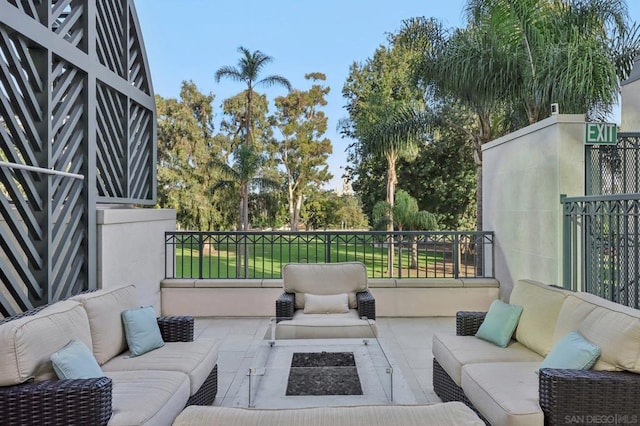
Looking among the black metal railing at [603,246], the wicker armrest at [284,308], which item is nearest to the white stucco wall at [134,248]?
the wicker armrest at [284,308]

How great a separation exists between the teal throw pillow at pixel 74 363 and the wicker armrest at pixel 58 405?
176 mm

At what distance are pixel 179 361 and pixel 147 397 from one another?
574 millimetres

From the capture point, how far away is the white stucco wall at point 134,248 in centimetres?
462

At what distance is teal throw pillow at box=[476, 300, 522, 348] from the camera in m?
3.27

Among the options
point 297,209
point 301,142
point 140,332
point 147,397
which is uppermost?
point 301,142

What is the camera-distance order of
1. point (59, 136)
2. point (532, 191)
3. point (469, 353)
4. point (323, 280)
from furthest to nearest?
point (532, 191) < point (323, 280) < point (59, 136) < point (469, 353)

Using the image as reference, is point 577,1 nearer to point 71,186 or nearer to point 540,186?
point 540,186

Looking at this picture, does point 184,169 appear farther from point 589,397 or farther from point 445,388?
point 589,397

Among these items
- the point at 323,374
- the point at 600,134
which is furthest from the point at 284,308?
the point at 600,134

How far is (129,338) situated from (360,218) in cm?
2006

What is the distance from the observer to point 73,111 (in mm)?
4324

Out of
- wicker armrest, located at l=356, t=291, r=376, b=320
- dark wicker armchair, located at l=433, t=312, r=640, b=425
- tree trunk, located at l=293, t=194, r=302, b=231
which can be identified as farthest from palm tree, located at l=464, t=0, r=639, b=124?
tree trunk, located at l=293, t=194, r=302, b=231

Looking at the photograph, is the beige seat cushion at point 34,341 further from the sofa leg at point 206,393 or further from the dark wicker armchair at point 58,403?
the sofa leg at point 206,393

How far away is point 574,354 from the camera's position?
2.45 meters
